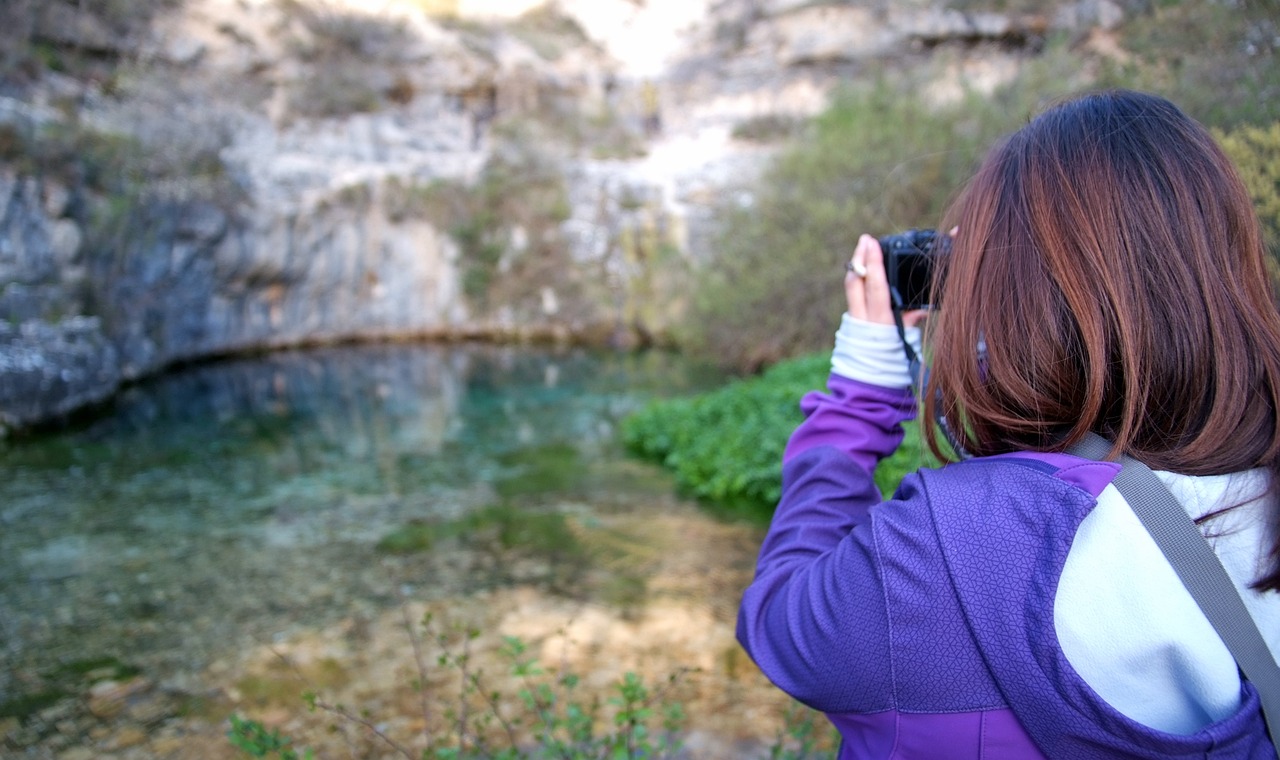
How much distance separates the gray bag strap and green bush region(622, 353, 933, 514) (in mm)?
4468

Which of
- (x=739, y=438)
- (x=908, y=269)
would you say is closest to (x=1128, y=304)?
(x=908, y=269)

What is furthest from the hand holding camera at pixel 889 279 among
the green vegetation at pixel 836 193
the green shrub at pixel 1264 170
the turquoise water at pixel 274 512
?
the green vegetation at pixel 836 193

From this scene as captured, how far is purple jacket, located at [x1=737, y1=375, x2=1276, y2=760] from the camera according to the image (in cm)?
80

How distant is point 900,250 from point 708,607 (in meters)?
3.57

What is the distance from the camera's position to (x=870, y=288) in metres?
1.18

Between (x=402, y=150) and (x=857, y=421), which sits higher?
(x=402, y=150)

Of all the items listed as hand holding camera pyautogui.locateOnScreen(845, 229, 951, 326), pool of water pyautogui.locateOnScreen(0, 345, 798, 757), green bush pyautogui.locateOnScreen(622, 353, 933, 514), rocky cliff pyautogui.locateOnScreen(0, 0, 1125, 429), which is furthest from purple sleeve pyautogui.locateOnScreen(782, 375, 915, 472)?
rocky cliff pyautogui.locateOnScreen(0, 0, 1125, 429)

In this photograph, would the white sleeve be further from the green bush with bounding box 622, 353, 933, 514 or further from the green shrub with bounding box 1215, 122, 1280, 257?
the green bush with bounding box 622, 353, 933, 514

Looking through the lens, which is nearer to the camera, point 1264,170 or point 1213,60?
point 1264,170

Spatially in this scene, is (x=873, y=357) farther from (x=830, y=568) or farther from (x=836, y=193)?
(x=836, y=193)

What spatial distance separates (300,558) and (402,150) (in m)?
Result: 18.5

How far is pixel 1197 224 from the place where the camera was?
86 centimetres

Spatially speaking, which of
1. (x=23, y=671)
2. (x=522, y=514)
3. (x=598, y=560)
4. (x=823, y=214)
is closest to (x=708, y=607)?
(x=598, y=560)

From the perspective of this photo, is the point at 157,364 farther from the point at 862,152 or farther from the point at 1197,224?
the point at 1197,224
